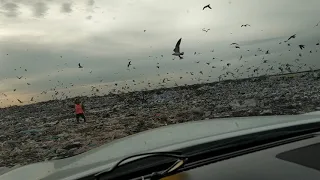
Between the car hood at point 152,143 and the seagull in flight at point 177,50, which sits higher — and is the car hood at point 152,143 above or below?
below

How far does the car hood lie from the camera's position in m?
1.66

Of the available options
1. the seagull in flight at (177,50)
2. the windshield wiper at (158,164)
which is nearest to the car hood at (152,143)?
the windshield wiper at (158,164)

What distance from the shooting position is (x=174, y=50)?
440 inches

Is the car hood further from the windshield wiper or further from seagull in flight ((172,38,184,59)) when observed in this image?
seagull in flight ((172,38,184,59))

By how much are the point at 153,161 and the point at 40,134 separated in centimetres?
901

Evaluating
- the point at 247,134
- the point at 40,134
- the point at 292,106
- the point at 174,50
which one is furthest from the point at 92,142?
the point at 247,134

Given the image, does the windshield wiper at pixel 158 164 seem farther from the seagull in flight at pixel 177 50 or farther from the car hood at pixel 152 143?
the seagull in flight at pixel 177 50

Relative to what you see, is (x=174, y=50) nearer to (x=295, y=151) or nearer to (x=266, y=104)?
(x=266, y=104)

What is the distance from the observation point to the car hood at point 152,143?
166cm

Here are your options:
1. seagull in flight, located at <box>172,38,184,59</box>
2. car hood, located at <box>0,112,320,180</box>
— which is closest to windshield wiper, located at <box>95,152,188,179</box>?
car hood, located at <box>0,112,320,180</box>

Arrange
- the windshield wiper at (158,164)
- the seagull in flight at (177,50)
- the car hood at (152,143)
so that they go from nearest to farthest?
1. the windshield wiper at (158,164)
2. the car hood at (152,143)
3. the seagull in flight at (177,50)

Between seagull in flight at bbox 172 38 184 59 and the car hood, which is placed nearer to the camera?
the car hood

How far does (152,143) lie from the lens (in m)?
1.95

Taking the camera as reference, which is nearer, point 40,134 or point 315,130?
point 315,130
